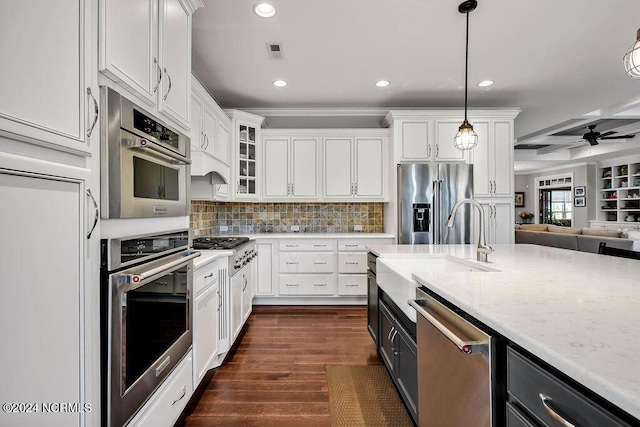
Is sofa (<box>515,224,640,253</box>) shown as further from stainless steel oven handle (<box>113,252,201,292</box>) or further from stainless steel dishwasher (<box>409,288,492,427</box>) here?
stainless steel oven handle (<box>113,252,201,292</box>)

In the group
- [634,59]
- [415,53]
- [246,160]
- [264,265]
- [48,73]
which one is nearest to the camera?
[48,73]

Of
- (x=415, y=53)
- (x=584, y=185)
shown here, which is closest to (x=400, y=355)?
(x=415, y=53)

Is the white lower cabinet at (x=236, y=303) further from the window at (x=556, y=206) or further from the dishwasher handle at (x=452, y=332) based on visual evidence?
the window at (x=556, y=206)

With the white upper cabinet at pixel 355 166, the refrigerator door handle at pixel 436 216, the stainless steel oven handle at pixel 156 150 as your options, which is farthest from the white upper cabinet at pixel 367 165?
the stainless steel oven handle at pixel 156 150

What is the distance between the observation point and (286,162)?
4.25 meters

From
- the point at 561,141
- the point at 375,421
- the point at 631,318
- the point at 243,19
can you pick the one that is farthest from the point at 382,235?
the point at 561,141

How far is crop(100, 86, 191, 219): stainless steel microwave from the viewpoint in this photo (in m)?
1.11

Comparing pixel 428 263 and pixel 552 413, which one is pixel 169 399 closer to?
pixel 552 413

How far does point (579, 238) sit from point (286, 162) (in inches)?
170

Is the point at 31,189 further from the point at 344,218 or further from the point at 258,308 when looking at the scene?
the point at 344,218

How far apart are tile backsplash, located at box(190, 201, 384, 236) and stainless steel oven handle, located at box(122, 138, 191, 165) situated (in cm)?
282

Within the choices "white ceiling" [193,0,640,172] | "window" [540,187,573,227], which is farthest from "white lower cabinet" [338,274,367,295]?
"window" [540,187,573,227]

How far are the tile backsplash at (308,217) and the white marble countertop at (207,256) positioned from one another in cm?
205

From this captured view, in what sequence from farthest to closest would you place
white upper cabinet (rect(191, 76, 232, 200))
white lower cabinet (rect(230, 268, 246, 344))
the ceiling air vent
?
1. the ceiling air vent
2. white lower cabinet (rect(230, 268, 246, 344))
3. white upper cabinet (rect(191, 76, 232, 200))
